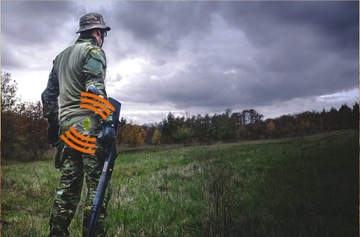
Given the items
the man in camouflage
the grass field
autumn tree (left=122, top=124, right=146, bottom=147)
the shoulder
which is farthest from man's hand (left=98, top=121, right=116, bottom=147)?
autumn tree (left=122, top=124, right=146, bottom=147)

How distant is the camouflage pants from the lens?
397cm

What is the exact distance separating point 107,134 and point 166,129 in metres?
64.3

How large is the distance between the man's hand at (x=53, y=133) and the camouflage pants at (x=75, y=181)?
366 millimetres

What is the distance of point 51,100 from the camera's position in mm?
4605

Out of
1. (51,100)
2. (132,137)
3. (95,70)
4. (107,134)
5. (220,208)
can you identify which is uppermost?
(95,70)

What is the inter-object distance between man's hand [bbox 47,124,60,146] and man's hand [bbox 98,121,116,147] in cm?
112

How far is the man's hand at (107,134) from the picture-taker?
148 inches

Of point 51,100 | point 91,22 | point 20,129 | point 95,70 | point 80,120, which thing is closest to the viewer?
point 95,70

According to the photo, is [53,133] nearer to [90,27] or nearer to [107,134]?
[107,134]

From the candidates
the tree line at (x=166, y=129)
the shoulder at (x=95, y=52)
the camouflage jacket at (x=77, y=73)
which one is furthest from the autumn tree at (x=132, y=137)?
the shoulder at (x=95, y=52)

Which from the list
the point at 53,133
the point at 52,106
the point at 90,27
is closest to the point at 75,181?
the point at 53,133

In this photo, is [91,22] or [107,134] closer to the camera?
[107,134]

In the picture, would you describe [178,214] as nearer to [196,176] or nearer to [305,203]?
[305,203]

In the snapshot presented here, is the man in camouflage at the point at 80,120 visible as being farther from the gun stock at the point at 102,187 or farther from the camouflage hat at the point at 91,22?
the gun stock at the point at 102,187
